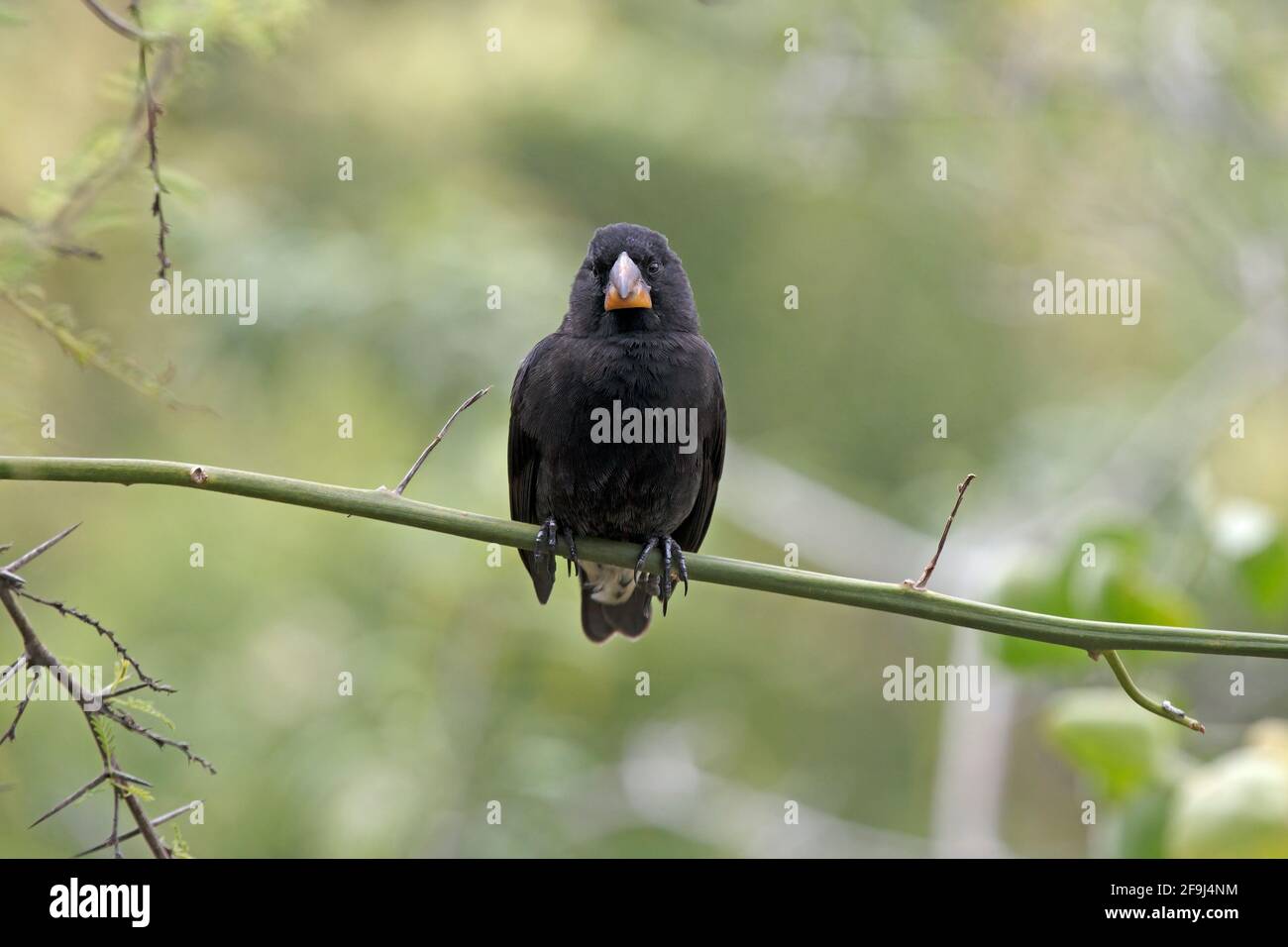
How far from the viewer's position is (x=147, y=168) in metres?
1.83

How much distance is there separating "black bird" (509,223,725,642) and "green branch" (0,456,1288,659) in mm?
942

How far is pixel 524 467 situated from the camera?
322cm

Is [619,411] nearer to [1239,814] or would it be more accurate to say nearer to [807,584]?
[807,584]

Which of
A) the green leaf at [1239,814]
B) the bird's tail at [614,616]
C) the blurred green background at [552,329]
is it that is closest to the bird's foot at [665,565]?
the bird's tail at [614,616]

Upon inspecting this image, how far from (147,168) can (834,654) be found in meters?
8.24

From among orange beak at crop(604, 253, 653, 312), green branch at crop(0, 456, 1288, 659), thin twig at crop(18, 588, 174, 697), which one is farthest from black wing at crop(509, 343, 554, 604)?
thin twig at crop(18, 588, 174, 697)

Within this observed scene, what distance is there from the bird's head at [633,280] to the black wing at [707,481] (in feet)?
0.62

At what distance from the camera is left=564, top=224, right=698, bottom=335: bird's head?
3123 millimetres

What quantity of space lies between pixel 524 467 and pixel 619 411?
14.0 inches

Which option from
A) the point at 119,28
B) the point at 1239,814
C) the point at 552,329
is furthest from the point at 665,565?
the point at 552,329

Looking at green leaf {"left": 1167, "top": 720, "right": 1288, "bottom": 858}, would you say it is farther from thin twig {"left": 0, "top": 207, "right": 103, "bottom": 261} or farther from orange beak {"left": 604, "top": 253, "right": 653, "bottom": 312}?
thin twig {"left": 0, "top": 207, "right": 103, "bottom": 261}

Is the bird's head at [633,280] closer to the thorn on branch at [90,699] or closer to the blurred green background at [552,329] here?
the thorn on branch at [90,699]
